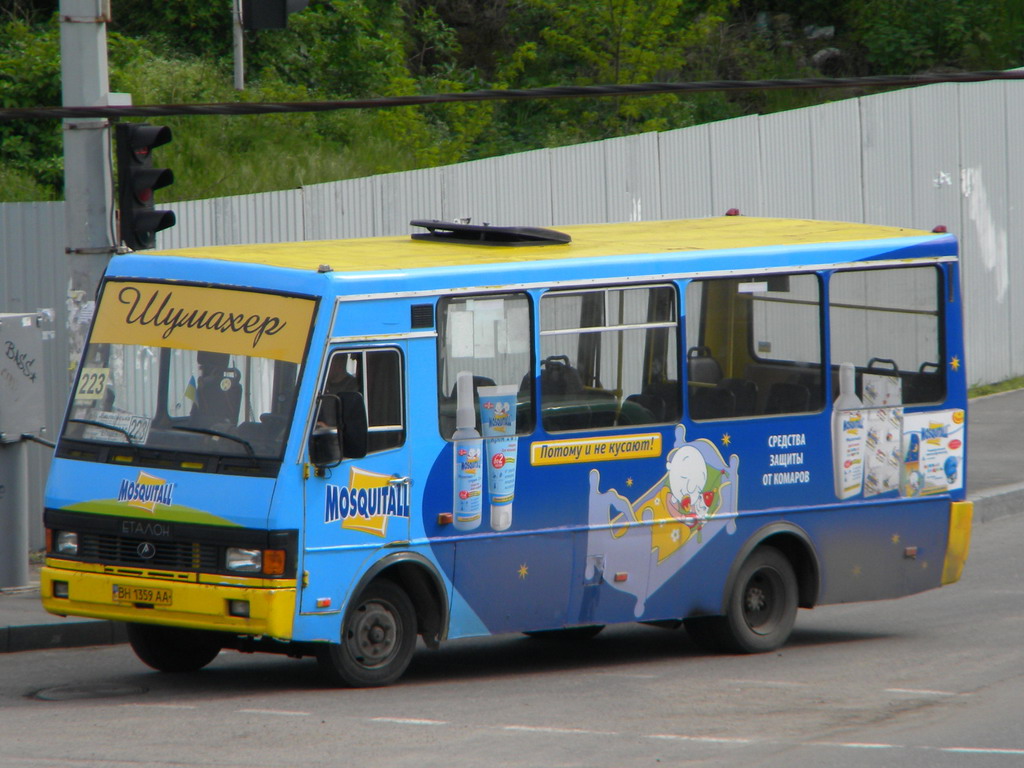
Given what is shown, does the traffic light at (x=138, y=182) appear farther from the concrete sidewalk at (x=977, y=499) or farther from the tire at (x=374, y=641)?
the tire at (x=374, y=641)

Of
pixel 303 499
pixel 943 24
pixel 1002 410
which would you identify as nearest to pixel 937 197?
pixel 1002 410

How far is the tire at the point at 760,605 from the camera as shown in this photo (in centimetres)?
1062

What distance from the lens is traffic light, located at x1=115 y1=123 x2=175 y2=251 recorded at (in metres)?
10.8

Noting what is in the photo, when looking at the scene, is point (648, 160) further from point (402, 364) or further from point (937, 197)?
point (402, 364)

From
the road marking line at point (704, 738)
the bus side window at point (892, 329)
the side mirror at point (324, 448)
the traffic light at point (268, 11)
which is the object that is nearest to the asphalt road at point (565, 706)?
the road marking line at point (704, 738)

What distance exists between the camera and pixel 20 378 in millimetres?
11844

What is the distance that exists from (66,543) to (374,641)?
178 centimetres

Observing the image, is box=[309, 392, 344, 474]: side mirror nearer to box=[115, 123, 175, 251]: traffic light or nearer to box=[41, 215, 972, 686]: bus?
box=[41, 215, 972, 686]: bus

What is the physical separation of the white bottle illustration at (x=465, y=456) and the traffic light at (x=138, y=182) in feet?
8.77

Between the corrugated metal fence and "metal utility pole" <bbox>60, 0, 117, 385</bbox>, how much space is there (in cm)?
217

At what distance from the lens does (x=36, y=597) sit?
38.6 feet

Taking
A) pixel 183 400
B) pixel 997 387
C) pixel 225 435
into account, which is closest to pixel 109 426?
pixel 183 400

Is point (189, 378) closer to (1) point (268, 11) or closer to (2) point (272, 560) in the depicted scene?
(2) point (272, 560)

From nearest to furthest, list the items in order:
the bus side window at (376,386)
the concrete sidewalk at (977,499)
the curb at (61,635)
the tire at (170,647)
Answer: the bus side window at (376,386)
the tire at (170,647)
the curb at (61,635)
the concrete sidewalk at (977,499)
